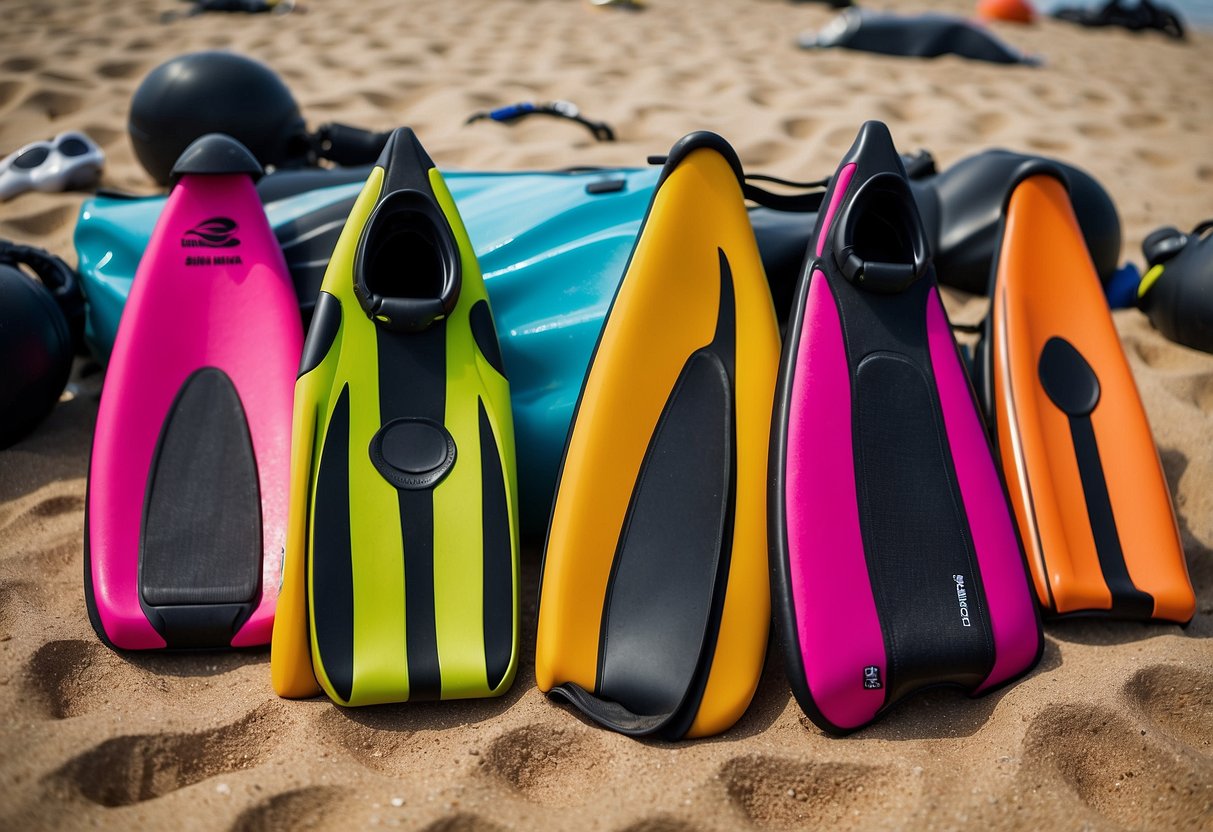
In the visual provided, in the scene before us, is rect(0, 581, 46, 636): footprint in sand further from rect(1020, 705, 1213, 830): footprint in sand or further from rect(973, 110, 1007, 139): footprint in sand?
rect(973, 110, 1007, 139): footprint in sand

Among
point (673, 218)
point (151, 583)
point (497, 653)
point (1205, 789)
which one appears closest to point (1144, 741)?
point (1205, 789)

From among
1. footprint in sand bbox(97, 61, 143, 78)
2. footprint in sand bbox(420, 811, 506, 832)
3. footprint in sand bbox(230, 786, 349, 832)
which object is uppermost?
footprint in sand bbox(97, 61, 143, 78)

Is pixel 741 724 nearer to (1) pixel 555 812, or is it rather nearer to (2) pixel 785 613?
(2) pixel 785 613

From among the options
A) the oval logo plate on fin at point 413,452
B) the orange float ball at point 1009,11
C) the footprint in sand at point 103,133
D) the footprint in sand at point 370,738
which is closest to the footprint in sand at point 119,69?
the footprint in sand at point 103,133

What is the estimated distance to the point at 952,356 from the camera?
6.33 feet

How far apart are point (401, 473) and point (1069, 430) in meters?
1.45

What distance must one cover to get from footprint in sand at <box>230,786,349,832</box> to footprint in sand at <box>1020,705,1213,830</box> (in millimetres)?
1103

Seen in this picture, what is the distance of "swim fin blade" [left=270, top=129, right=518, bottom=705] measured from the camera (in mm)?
1604

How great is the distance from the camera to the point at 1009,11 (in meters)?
7.70

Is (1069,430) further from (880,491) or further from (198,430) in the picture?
(198,430)

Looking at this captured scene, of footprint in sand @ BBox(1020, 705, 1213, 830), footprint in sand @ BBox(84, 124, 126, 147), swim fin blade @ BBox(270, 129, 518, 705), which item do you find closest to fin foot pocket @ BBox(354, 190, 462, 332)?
swim fin blade @ BBox(270, 129, 518, 705)

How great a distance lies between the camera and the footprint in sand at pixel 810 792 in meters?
1.43

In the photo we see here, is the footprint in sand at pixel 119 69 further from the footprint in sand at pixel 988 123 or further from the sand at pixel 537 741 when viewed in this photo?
the footprint in sand at pixel 988 123

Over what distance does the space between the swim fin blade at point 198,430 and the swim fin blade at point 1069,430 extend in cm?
155
